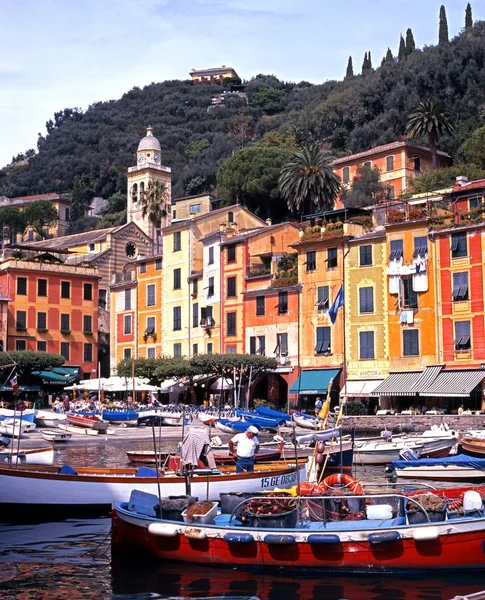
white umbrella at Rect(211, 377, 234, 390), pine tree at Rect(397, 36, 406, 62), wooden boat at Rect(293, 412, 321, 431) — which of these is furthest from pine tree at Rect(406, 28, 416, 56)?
wooden boat at Rect(293, 412, 321, 431)

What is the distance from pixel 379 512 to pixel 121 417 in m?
40.4

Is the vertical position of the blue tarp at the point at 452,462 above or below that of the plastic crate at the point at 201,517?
below

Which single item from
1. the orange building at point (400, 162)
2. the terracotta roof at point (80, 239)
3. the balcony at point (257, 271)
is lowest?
the balcony at point (257, 271)

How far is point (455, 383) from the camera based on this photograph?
174 feet

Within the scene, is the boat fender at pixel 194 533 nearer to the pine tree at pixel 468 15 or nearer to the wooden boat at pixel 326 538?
the wooden boat at pixel 326 538

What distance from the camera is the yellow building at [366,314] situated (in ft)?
191

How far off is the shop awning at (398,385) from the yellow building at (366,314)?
1.07 m

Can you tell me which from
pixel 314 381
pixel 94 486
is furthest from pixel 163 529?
pixel 314 381

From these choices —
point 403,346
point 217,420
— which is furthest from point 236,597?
point 403,346

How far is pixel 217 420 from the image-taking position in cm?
5319

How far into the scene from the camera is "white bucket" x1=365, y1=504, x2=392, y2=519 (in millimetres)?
17594

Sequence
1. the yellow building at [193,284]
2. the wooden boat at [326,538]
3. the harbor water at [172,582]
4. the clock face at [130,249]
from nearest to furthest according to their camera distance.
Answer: the harbor water at [172,582]
the wooden boat at [326,538]
the yellow building at [193,284]
the clock face at [130,249]

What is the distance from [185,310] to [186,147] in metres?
113

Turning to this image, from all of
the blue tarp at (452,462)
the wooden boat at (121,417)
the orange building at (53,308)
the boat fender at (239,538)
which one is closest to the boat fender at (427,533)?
the boat fender at (239,538)
